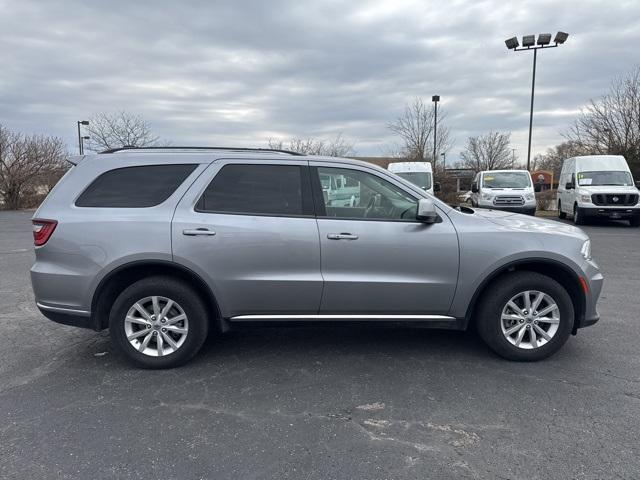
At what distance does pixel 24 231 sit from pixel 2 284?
9.62m

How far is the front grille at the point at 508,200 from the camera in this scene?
17250mm

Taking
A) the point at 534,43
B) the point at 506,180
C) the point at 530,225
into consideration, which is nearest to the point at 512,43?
the point at 534,43

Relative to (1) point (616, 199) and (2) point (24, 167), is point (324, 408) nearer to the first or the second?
(1) point (616, 199)

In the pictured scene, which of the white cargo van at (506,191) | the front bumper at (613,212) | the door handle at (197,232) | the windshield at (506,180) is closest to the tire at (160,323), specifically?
the door handle at (197,232)

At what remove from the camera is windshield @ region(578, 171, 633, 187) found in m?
15.9

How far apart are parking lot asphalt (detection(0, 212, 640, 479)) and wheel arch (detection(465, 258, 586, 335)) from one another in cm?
46

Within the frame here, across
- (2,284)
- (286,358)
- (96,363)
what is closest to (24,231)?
(2,284)

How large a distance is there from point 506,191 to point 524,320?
1469cm

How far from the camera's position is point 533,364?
403 cm

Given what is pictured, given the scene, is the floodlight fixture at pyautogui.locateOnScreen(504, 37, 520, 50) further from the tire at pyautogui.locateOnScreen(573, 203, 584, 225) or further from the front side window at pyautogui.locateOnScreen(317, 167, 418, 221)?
the front side window at pyautogui.locateOnScreen(317, 167, 418, 221)

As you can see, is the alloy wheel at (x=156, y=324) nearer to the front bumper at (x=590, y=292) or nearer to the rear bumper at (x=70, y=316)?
the rear bumper at (x=70, y=316)

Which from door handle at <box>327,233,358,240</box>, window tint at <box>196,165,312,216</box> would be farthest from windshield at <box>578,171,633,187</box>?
window tint at <box>196,165,312,216</box>

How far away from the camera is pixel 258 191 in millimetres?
4008

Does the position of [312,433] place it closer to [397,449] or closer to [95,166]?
[397,449]
